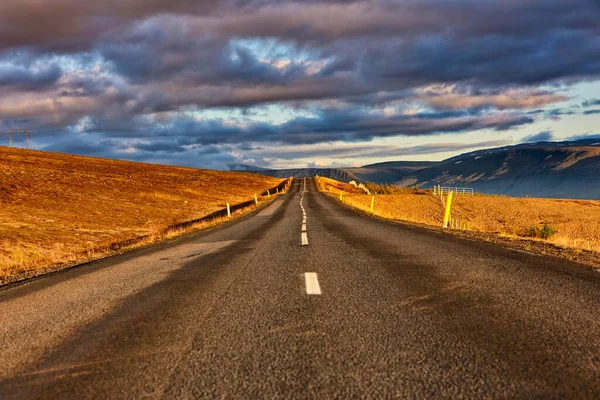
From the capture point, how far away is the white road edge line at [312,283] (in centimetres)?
594

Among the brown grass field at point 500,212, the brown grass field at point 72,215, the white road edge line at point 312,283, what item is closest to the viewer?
the white road edge line at point 312,283

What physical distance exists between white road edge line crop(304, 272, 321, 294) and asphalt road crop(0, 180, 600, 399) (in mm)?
41

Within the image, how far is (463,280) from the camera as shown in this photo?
649cm

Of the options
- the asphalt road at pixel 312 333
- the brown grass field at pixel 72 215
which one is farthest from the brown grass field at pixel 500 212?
the asphalt road at pixel 312 333

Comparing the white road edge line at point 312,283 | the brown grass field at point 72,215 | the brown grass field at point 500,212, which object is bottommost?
the brown grass field at point 500,212

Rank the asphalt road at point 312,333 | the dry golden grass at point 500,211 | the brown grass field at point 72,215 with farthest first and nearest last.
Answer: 1. the dry golden grass at point 500,211
2. the brown grass field at point 72,215
3. the asphalt road at point 312,333

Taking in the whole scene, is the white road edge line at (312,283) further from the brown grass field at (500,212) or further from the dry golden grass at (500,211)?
the brown grass field at (500,212)

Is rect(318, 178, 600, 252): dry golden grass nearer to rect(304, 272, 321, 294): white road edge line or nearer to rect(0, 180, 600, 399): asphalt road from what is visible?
rect(304, 272, 321, 294): white road edge line

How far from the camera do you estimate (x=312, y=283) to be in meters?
6.45

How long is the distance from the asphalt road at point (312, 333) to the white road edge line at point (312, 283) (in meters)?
0.04

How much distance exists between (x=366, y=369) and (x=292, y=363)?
56 centimetres

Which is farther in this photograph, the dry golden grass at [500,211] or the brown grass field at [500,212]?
the dry golden grass at [500,211]

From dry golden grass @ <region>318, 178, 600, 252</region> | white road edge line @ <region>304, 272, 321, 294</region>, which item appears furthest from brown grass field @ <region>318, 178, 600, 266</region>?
white road edge line @ <region>304, 272, 321, 294</region>

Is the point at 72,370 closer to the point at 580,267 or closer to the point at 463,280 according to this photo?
the point at 463,280
